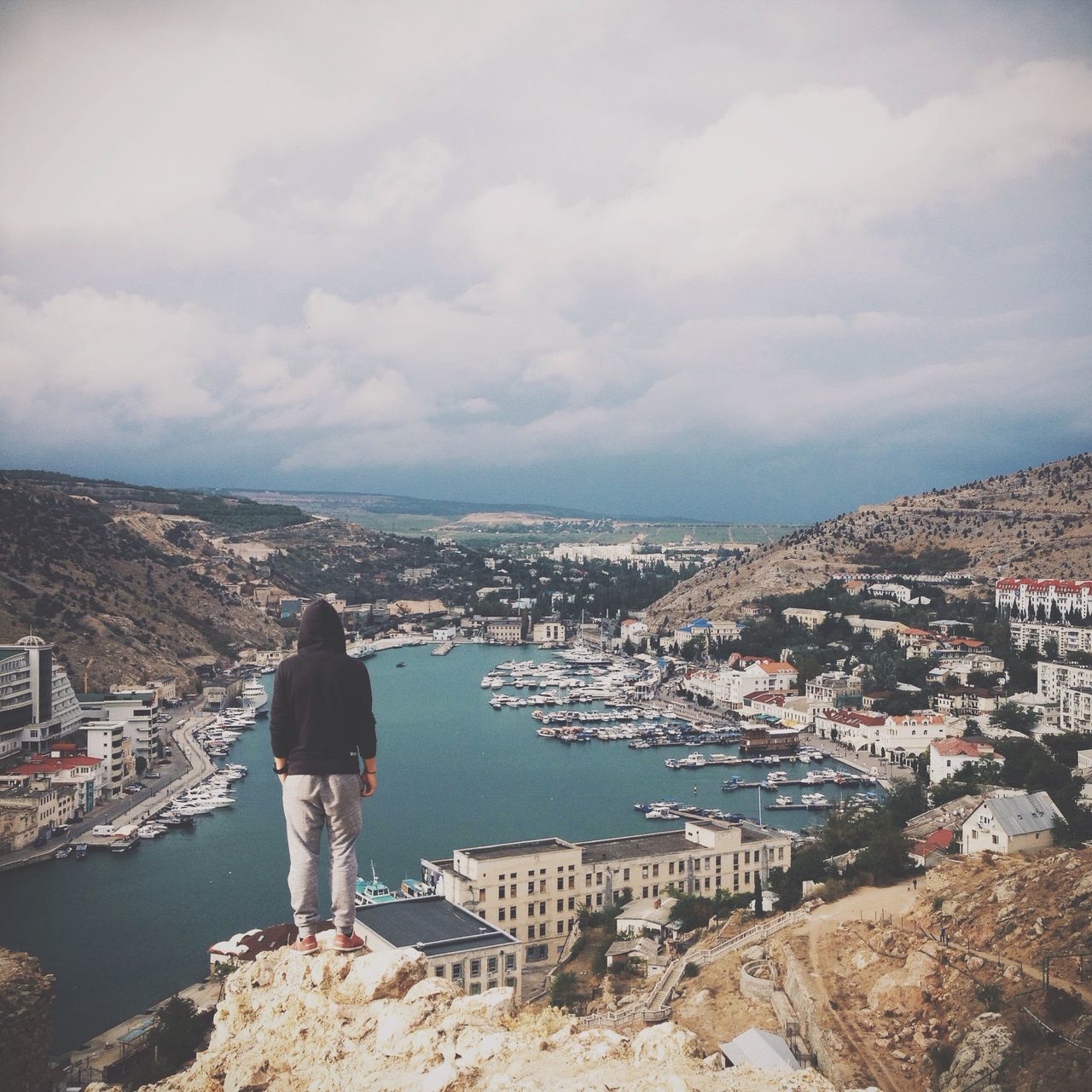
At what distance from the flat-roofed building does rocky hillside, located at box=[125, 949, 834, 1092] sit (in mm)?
6631

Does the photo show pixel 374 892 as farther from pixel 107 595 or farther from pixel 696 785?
pixel 107 595

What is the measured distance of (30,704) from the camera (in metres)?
18.9

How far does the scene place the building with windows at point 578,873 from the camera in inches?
459

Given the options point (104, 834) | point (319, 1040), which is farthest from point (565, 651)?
point (319, 1040)

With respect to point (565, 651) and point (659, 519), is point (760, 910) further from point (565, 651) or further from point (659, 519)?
point (659, 519)

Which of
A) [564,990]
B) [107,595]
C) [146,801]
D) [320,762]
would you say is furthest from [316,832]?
[107,595]

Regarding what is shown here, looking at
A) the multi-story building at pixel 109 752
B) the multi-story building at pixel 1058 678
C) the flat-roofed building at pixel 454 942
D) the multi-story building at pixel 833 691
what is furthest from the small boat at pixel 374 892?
the multi-story building at pixel 833 691

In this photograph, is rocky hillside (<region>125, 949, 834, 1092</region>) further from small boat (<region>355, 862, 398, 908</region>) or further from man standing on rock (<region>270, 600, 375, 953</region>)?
small boat (<region>355, 862, 398, 908</region>)

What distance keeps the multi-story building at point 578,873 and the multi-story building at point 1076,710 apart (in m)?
10.1

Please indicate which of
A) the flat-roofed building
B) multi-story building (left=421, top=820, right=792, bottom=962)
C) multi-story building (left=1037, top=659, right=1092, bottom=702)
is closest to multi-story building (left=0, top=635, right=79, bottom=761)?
multi-story building (left=421, top=820, right=792, bottom=962)

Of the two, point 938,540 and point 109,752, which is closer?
point 109,752

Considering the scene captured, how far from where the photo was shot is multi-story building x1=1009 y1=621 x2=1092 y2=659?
27.3m

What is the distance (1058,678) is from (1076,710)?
2487 mm

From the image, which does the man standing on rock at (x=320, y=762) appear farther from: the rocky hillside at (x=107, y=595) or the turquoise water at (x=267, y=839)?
the rocky hillside at (x=107, y=595)
